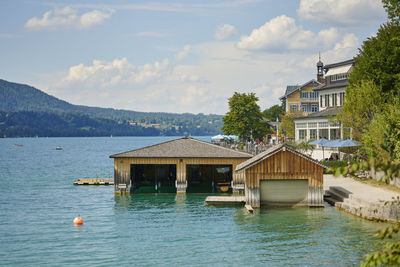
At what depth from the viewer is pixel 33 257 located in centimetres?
2673

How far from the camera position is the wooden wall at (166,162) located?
46.8 meters

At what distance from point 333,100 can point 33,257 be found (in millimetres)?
55686

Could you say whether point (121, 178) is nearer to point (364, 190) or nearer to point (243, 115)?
point (364, 190)

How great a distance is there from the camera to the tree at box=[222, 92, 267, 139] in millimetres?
87812

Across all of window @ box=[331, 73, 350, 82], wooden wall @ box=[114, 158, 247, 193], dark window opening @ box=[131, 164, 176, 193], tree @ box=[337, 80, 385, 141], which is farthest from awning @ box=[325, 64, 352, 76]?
wooden wall @ box=[114, 158, 247, 193]

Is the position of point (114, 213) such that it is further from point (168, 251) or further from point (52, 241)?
point (168, 251)

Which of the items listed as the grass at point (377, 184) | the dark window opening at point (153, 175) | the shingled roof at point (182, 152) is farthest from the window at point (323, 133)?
the shingled roof at point (182, 152)

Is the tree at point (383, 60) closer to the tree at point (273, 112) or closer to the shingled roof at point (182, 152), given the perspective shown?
the shingled roof at point (182, 152)

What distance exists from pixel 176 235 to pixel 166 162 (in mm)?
16362

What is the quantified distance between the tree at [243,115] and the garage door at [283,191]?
4802 cm

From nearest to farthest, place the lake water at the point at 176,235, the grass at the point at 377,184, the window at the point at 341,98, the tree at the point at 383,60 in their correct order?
the lake water at the point at 176,235
the grass at the point at 377,184
the tree at the point at 383,60
the window at the point at 341,98

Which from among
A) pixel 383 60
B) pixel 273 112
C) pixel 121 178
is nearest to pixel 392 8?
pixel 383 60

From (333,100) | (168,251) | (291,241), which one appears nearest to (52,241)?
(168,251)

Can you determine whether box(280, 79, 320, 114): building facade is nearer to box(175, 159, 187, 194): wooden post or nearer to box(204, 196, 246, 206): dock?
box(175, 159, 187, 194): wooden post
